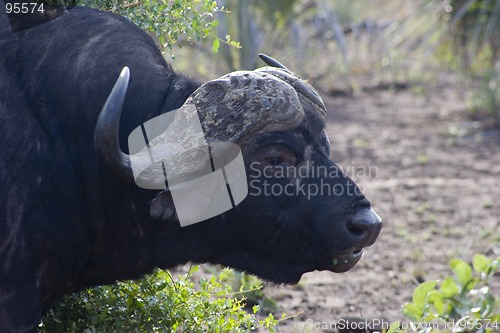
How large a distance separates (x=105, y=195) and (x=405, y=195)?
5455mm

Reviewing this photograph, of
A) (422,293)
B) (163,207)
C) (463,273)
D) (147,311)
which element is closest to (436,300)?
(422,293)

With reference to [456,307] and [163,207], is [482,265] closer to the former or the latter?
[456,307]

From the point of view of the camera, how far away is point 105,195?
3.97 m

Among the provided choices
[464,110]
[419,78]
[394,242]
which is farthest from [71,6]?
[419,78]

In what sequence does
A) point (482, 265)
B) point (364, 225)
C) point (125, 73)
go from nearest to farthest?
1. point (125, 73)
2. point (364, 225)
3. point (482, 265)

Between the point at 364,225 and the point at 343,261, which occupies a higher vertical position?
the point at 364,225

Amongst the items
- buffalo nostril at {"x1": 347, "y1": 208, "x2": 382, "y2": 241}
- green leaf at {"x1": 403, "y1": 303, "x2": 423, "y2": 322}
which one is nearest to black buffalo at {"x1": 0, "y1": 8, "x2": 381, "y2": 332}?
buffalo nostril at {"x1": 347, "y1": 208, "x2": 382, "y2": 241}

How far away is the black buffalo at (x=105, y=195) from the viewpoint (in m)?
3.71

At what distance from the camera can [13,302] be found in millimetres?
3682

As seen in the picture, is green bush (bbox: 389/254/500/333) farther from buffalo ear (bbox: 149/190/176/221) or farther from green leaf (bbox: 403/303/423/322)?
buffalo ear (bbox: 149/190/176/221)

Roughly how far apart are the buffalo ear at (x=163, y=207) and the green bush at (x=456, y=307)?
1.54m

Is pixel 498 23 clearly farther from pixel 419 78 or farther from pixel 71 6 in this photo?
pixel 71 6

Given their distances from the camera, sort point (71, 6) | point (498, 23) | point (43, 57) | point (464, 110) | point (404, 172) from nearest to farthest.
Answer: point (43, 57) → point (71, 6) → point (404, 172) → point (498, 23) → point (464, 110)

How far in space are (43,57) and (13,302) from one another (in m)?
1.07
